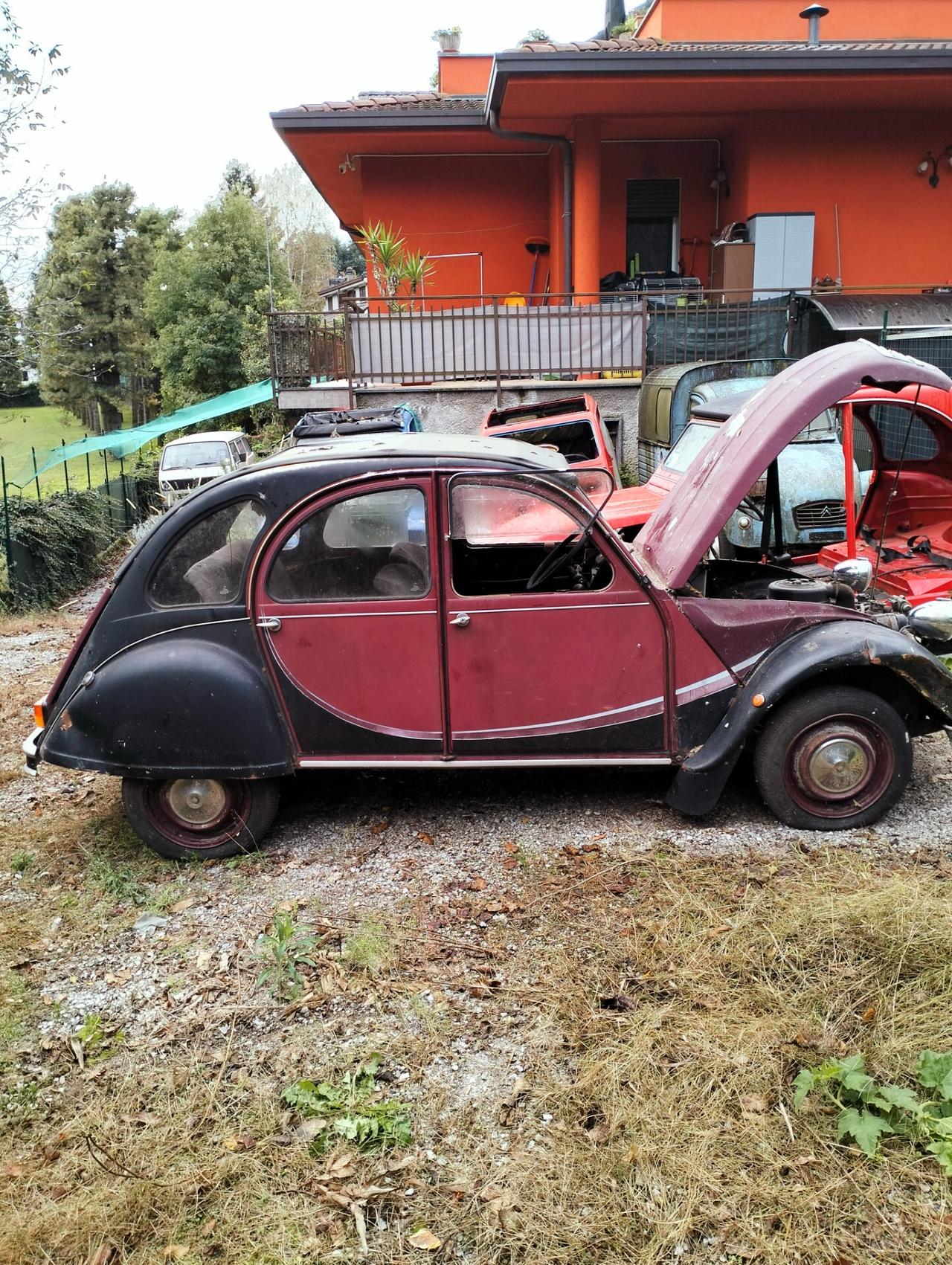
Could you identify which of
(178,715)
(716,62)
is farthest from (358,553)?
(716,62)

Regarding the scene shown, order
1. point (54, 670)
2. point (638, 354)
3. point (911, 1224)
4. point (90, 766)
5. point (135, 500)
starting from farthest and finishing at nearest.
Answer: point (135, 500)
point (638, 354)
point (54, 670)
point (90, 766)
point (911, 1224)

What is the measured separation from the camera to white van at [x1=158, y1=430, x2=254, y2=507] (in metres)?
18.8

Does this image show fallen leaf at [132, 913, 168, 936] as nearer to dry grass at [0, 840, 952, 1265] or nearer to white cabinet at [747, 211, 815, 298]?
dry grass at [0, 840, 952, 1265]

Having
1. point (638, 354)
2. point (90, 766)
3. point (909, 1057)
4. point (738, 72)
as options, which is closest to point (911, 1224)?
point (909, 1057)

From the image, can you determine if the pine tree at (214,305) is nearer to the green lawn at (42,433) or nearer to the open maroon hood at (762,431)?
the green lawn at (42,433)

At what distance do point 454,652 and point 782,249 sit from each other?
1353 cm

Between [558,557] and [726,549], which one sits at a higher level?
[558,557]

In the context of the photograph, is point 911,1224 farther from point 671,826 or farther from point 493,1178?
point 671,826

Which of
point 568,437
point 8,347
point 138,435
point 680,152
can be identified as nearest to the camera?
point 568,437

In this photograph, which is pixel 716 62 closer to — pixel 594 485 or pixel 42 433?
pixel 594 485

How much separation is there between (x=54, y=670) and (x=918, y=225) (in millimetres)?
15347

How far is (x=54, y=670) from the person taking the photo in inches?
325

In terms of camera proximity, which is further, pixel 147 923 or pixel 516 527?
pixel 516 527

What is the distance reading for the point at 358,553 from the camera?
4480mm
